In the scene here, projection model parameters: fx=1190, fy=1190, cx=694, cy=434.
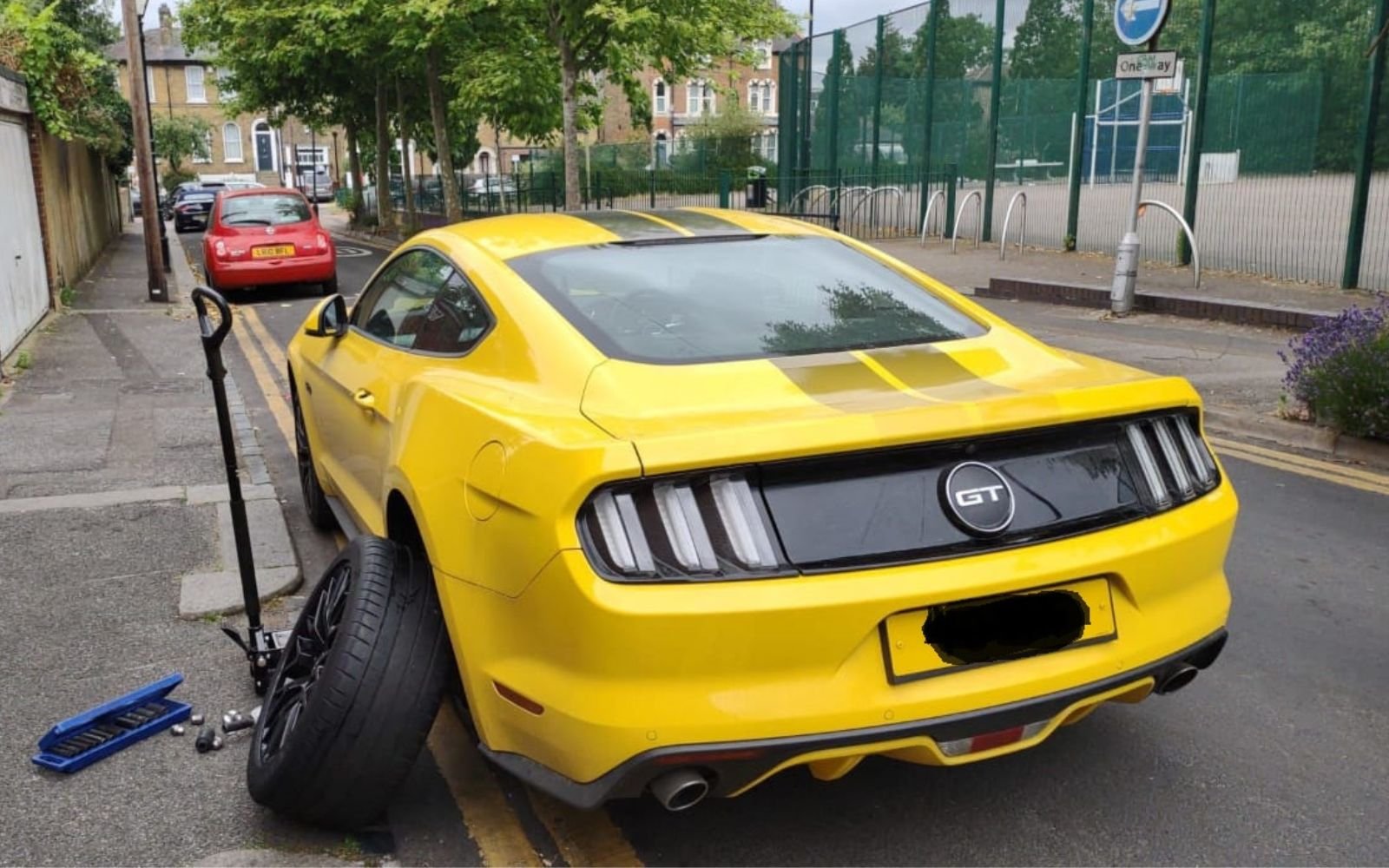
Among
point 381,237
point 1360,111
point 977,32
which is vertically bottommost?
point 381,237

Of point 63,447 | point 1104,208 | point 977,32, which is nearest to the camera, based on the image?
point 63,447

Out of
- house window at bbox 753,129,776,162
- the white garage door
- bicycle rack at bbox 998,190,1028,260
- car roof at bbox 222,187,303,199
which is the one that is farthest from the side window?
house window at bbox 753,129,776,162

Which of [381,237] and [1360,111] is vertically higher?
[1360,111]

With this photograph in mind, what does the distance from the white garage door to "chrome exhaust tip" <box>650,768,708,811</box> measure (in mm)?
10158

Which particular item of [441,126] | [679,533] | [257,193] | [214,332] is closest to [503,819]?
[679,533]

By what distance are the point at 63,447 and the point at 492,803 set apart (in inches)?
221

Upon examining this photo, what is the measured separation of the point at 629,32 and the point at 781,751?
18.9m

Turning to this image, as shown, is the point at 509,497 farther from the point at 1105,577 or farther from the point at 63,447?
the point at 63,447

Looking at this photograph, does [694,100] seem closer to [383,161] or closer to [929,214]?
[383,161]

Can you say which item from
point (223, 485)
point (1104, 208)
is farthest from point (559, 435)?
point (1104, 208)

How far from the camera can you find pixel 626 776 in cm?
252

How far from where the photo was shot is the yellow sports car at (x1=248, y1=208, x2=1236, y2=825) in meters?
2.51

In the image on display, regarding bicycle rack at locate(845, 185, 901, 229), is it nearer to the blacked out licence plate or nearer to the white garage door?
the white garage door

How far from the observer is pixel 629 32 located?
19.8m
